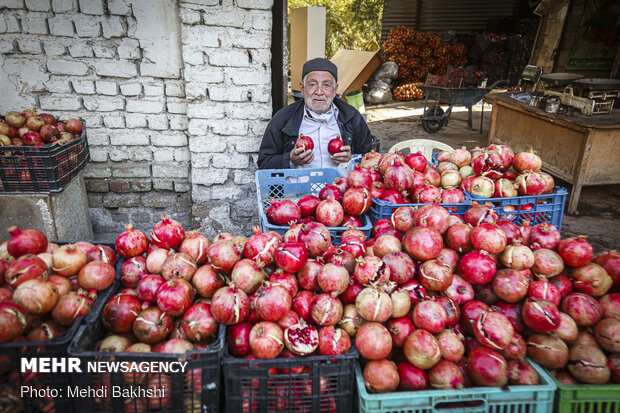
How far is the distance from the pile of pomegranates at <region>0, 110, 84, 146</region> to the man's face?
1960 millimetres

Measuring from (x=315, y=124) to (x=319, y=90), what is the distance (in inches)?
13.2

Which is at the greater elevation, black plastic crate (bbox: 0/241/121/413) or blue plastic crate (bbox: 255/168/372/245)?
blue plastic crate (bbox: 255/168/372/245)

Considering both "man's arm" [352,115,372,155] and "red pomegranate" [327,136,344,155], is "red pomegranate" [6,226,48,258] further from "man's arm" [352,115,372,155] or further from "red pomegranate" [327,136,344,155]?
"man's arm" [352,115,372,155]

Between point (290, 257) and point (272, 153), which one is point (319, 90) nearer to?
point (272, 153)

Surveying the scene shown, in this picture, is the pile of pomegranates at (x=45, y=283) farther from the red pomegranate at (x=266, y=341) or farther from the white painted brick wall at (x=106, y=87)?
the white painted brick wall at (x=106, y=87)

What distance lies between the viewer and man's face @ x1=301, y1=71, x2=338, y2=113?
355 cm

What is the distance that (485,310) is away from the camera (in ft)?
5.77

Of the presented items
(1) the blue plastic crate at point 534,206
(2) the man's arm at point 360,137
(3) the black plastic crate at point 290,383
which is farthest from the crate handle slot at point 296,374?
(2) the man's arm at point 360,137

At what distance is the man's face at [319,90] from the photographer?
3549 mm

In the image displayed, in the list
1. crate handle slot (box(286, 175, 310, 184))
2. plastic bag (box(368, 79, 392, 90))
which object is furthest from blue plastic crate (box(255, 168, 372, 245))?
plastic bag (box(368, 79, 392, 90))

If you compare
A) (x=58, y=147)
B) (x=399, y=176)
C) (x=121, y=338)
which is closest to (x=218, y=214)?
(x=58, y=147)

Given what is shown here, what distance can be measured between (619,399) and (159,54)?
3997 millimetres

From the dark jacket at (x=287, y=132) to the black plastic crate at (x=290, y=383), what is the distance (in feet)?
7.35

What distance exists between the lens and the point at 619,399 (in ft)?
5.12
